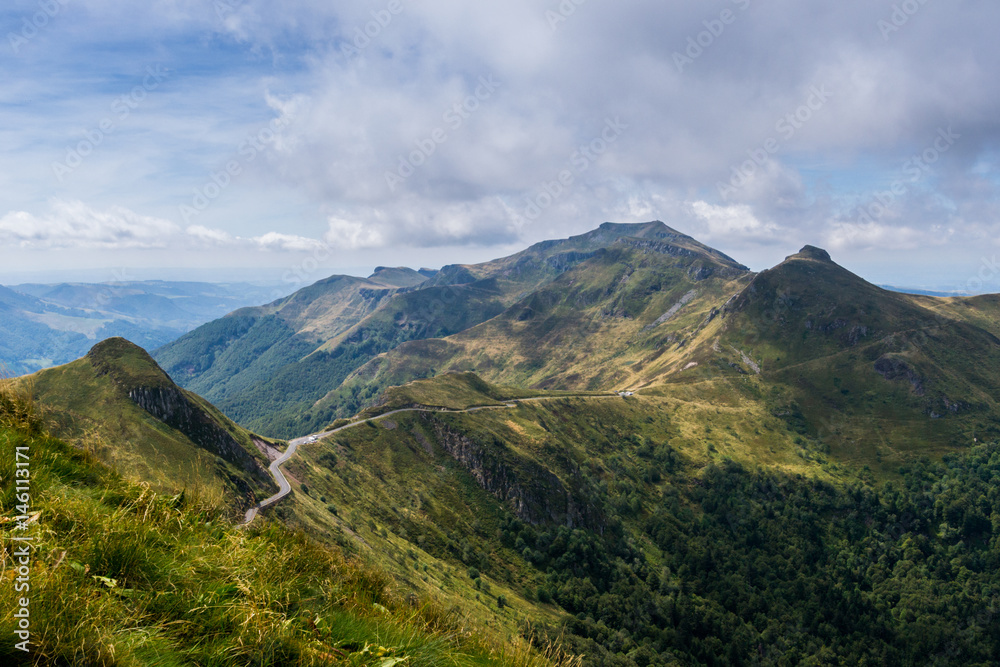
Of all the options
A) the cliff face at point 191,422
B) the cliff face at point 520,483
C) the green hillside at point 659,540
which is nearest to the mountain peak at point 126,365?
the cliff face at point 191,422

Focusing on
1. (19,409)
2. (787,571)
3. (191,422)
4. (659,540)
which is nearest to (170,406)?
(191,422)

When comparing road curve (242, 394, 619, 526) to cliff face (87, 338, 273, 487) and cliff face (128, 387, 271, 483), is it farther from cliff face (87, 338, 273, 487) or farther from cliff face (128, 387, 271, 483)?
cliff face (128, 387, 271, 483)

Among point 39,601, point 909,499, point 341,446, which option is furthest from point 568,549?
point 909,499

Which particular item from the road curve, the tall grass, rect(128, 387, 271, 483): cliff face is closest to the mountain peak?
rect(128, 387, 271, 483): cliff face

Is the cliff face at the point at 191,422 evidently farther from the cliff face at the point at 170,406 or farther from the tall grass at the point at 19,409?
the tall grass at the point at 19,409

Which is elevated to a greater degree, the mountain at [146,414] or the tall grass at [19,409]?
the tall grass at [19,409]

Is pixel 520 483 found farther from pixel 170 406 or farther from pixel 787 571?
pixel 787 571

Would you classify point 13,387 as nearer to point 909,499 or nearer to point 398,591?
point 398,591
